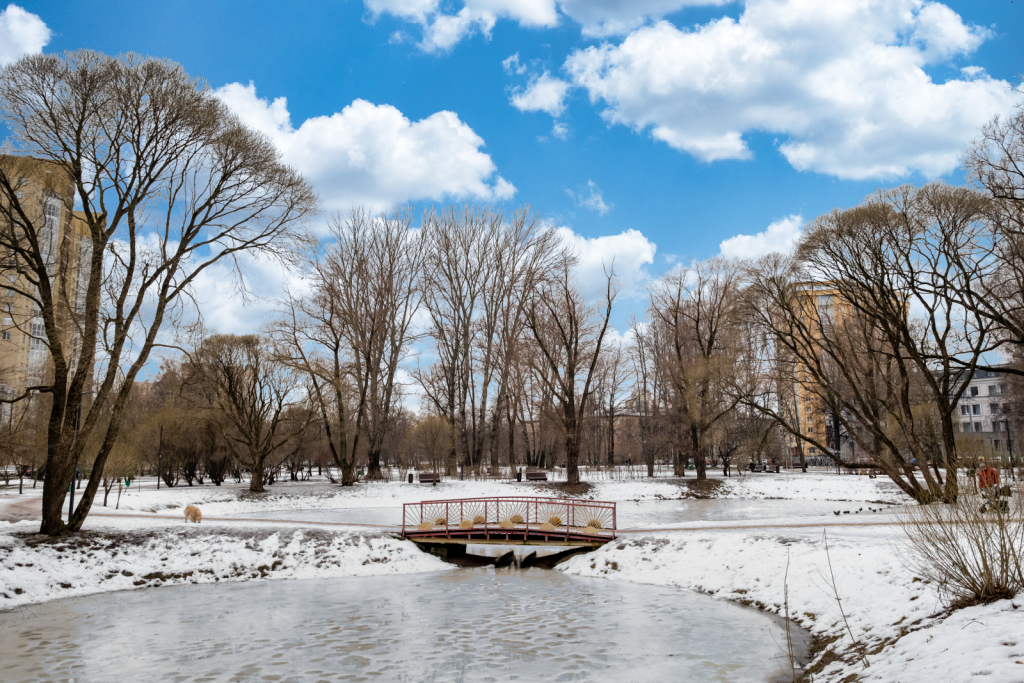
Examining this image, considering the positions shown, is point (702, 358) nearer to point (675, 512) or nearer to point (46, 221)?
point (675, 512)

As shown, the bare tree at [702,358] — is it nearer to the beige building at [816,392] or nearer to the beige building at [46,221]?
the beige building at [816,392]

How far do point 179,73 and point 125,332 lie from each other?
24.5 feet

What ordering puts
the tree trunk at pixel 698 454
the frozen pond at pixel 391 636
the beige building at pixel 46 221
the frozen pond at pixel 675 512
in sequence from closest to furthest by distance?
the frozen pond at pixel 391 636 < the beige building at pixel 46 221 < the frozen pond at pixel 675 512 < the tree trunk at pixel 698 454

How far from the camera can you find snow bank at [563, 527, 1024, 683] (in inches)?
250

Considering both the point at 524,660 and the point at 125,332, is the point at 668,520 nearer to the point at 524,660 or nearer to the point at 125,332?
the point at 524,660

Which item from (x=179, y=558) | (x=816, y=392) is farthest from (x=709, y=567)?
(x=179, y=558)

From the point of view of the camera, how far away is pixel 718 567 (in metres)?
15.1

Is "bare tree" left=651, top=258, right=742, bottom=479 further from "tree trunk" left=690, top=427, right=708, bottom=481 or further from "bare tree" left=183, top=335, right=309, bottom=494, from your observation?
"bare tree" left=183, top=335, right=309, bottom=494

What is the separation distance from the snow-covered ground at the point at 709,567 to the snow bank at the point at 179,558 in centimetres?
3

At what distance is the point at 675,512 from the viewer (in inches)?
1099

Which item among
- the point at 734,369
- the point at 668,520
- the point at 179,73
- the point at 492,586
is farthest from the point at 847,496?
the point at 179,73

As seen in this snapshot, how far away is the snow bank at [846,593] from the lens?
250 inches

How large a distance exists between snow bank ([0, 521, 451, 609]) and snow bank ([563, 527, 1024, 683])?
19.2 feet

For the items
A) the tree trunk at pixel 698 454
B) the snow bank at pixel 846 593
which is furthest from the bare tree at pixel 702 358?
the snow bank at pixel 846 593
